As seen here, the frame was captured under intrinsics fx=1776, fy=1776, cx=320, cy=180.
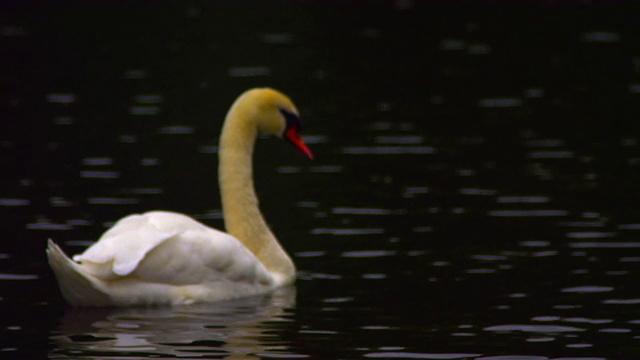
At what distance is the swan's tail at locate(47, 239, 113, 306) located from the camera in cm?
1192

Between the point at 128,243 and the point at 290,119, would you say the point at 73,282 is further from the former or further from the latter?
the point at 290,119

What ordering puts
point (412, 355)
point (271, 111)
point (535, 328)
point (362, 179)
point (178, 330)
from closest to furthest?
point (412, 355) < point (535, 328) < point (178, 330) < point (271, 111) < point (362, 179)

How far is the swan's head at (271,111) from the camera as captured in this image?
14.3 m

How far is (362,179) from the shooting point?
18.3 metres

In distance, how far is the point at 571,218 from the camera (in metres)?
15.9

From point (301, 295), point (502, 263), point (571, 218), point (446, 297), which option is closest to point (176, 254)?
point (301, 295)

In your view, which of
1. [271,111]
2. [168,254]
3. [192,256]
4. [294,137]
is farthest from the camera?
[294,137]

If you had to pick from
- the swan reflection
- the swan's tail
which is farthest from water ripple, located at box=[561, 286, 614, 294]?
the swan's tail

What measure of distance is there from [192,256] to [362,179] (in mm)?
5677

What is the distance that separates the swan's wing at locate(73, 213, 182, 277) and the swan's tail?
0.14 meters

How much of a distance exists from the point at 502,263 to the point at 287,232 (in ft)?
7.80

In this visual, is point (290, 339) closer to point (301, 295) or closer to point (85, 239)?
point (301, 295)

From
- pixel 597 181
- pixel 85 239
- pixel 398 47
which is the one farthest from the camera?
pixel 398 47

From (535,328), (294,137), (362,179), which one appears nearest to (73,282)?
(294,137)
